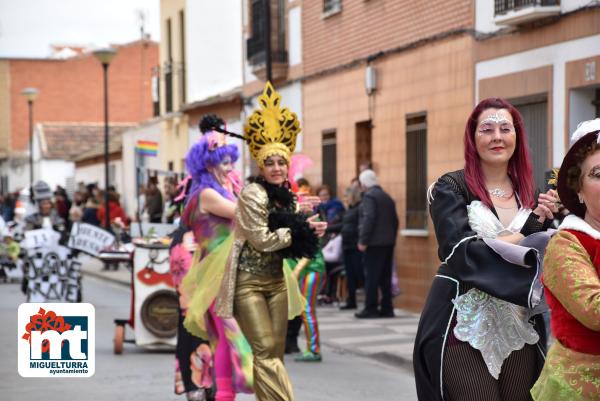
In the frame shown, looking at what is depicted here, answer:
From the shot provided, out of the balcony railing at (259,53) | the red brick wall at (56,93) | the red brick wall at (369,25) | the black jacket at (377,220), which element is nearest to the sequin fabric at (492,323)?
the red brick wall at (369,25)

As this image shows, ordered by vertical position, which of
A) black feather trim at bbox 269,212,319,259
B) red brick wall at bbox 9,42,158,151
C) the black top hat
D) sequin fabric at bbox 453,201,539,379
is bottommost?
sequin fabric at bbox 453,201,539,379

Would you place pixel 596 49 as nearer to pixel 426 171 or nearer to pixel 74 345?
pixel 426 171

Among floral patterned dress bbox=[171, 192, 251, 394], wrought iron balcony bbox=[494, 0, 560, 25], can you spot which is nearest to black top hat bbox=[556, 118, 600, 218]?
floral patterned dress bbox=[171, 192, 251, 394]

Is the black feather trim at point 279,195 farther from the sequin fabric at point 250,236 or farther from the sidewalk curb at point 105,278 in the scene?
the sidewalk curb at point 105,278

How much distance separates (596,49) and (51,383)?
6.27 meters

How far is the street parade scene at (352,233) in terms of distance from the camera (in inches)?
195

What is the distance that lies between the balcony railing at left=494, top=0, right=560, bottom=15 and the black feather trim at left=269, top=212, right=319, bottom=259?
22.3 ft

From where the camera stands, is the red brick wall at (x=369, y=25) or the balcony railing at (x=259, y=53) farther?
the balcony railing at (x=259, y=53)

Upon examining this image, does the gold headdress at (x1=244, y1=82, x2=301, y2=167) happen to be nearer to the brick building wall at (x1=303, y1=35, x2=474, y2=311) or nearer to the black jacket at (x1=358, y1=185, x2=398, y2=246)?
the brick building wall at (x1=303, y1=35, x2=474, y2=311)

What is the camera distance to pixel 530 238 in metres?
4.88

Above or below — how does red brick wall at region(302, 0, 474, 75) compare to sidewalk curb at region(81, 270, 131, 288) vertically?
above

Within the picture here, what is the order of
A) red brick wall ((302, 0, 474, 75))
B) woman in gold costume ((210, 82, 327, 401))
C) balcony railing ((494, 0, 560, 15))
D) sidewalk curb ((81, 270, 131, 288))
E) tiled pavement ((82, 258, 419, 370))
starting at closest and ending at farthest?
woman in gold costume ((210, 82, 327, 401)), tiled pavement ((82, 258, 419, 370)), balcony railing ((494, 0, 560, 15)), red brick wall ((302, 0, 474, 75)), sidewalk curb ((81, 270, 131, 288))

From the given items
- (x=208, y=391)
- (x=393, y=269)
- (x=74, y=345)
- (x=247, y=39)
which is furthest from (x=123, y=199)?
(x=74, y=345)

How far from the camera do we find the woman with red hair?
4.86 metres
